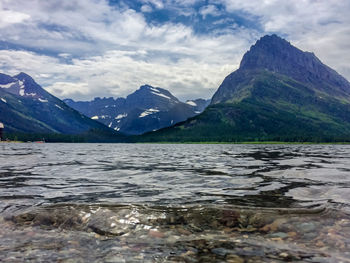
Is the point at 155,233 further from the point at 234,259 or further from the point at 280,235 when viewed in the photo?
the point at 280,235

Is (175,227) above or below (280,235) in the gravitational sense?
below

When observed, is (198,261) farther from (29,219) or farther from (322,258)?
(29,219)

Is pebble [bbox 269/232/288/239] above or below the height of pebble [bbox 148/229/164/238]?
above

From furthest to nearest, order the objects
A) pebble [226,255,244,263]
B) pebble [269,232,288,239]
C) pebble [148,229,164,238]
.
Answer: pebble [148,229,164,238]
pebble [269,232,288,239]
pebble [226,255,244,263]

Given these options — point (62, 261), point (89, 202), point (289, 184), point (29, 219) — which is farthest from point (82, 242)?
point (289, 184)

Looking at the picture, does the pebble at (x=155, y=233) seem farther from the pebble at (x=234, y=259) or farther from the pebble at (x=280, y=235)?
the pebble at (x=280, y=235)

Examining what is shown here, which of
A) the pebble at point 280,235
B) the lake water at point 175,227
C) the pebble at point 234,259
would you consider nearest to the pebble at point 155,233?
the lake water at point 175,227

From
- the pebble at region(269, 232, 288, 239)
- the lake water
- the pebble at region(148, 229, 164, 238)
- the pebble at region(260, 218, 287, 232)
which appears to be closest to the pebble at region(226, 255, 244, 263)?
the lake water

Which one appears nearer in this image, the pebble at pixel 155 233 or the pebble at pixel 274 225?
the pebble at pixel 155 233

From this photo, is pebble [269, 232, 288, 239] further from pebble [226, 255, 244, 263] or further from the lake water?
pebble [226, 255, 244, 263]

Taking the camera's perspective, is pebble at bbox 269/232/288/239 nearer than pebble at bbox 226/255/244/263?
No

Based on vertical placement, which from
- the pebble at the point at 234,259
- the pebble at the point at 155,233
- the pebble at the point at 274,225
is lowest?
the pebble at the point at 155,233

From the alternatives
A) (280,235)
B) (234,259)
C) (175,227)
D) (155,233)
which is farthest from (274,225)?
(155,233)

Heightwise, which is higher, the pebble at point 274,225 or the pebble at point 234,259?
the pebble at point 274,225
